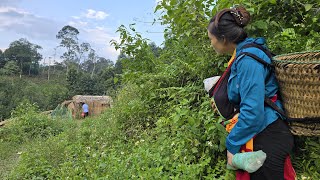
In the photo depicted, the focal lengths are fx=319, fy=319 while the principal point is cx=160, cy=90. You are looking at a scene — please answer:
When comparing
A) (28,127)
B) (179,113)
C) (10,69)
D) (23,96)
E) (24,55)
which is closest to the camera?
(179,113)

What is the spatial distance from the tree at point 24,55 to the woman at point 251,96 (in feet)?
181

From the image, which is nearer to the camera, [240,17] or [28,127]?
[240,17]

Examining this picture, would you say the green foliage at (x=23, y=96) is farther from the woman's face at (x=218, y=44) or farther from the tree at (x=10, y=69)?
the woman's face at (x=218, y=44)

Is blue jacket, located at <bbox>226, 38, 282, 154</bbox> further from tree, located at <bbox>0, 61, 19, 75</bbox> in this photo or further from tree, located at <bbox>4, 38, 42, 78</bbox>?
tree, located at <bbox>4, 38, 42, 78</bbox>

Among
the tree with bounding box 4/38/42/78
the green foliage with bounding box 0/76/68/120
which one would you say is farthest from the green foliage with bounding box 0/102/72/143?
the tree with bounding box 4/38/42/78

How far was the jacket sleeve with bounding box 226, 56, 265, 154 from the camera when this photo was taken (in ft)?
5.17

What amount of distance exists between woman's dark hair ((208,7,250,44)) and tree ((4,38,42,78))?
55.0 m

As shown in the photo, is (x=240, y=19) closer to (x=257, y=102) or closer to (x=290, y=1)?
(x=257, y=102)

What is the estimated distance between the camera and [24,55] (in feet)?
174

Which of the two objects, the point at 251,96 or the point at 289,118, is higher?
the point at 251,96

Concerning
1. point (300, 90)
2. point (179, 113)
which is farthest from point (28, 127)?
point (300, 90)

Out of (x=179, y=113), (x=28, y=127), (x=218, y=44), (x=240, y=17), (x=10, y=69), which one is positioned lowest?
(x=28, y=127)

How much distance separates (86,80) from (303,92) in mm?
35045

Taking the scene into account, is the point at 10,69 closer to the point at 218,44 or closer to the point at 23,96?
the point at 23,96
